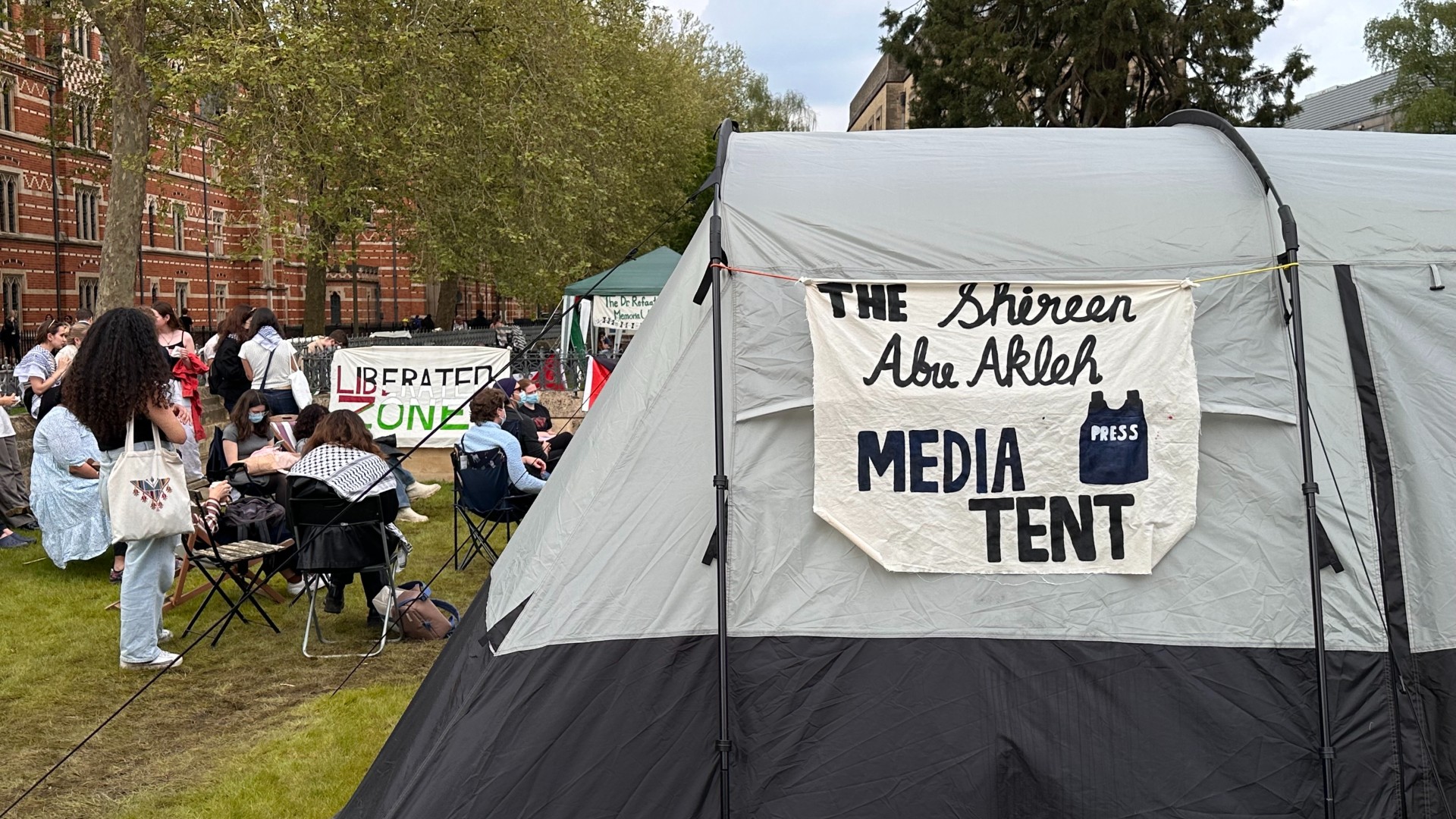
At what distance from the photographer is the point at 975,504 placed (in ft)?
13.2

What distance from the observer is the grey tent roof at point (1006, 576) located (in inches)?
157

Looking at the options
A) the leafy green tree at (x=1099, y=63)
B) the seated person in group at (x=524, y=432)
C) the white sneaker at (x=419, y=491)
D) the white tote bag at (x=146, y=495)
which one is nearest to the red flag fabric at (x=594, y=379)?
the white sneaker at (x=419, y=491)

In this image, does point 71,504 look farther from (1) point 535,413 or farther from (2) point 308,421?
(1) point 535,413

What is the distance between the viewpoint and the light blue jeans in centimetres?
599

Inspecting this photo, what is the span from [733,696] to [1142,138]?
262cm

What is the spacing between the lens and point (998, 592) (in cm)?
400

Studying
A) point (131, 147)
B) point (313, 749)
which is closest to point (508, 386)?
point (313, 749)

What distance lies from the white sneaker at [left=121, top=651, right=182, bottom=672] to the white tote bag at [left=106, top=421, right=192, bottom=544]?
0.74 meters

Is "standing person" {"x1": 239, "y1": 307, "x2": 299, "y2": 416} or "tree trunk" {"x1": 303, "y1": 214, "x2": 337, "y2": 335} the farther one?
"tree trunk" {"x1": 303, "y1": 214, "x2": 337, "y2": 335}

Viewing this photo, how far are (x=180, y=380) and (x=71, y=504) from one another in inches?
52.6

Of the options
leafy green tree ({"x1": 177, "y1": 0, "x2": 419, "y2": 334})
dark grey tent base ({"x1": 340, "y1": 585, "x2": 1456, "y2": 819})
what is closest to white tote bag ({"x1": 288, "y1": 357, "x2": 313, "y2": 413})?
dark grey tent base ({"x1": 340, "y1": 585, "x2": 1456, "y2": 819})

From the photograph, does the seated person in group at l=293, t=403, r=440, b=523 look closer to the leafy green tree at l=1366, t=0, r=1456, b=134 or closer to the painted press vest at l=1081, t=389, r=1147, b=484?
the painted press vest at l=1081, t=389, r=1147, b=484

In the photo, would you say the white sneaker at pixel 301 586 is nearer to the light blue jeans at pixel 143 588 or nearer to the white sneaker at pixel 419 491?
the light blue jeans at pixel 143 588

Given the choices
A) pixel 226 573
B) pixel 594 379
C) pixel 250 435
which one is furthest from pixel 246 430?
pixel 594 379
